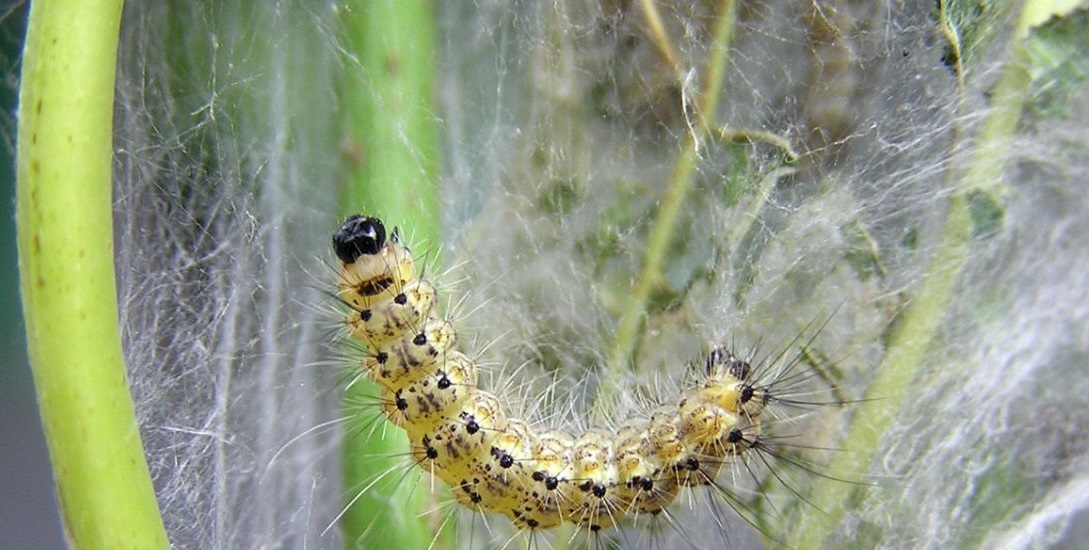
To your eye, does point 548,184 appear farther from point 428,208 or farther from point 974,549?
point 974,549

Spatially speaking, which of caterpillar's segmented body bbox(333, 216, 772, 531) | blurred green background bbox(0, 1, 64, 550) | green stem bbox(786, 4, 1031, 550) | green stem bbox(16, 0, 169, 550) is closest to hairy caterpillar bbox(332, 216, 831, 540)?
caterpillar's segmented body bbox(333, 216, 772, 531)

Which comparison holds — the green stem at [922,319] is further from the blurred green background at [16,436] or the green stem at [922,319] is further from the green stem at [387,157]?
the blurred green background at [16,436]

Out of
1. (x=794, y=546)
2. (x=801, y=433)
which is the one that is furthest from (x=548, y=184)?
(x=794, y=546)

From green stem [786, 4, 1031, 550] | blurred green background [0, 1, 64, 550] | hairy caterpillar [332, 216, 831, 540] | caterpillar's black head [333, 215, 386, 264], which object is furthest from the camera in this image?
blurred green background [0, 1, 64, 550]

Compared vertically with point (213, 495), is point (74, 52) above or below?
above

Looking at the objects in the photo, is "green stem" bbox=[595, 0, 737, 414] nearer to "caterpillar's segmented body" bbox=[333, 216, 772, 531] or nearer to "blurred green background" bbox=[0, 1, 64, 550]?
"caterpillar's segmented body" bbox=[333, 216, 772, 531]

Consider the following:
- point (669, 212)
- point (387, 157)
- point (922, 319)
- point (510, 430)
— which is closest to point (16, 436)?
point (510, 430)

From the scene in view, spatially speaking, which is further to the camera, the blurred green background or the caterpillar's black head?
the blurred green background
